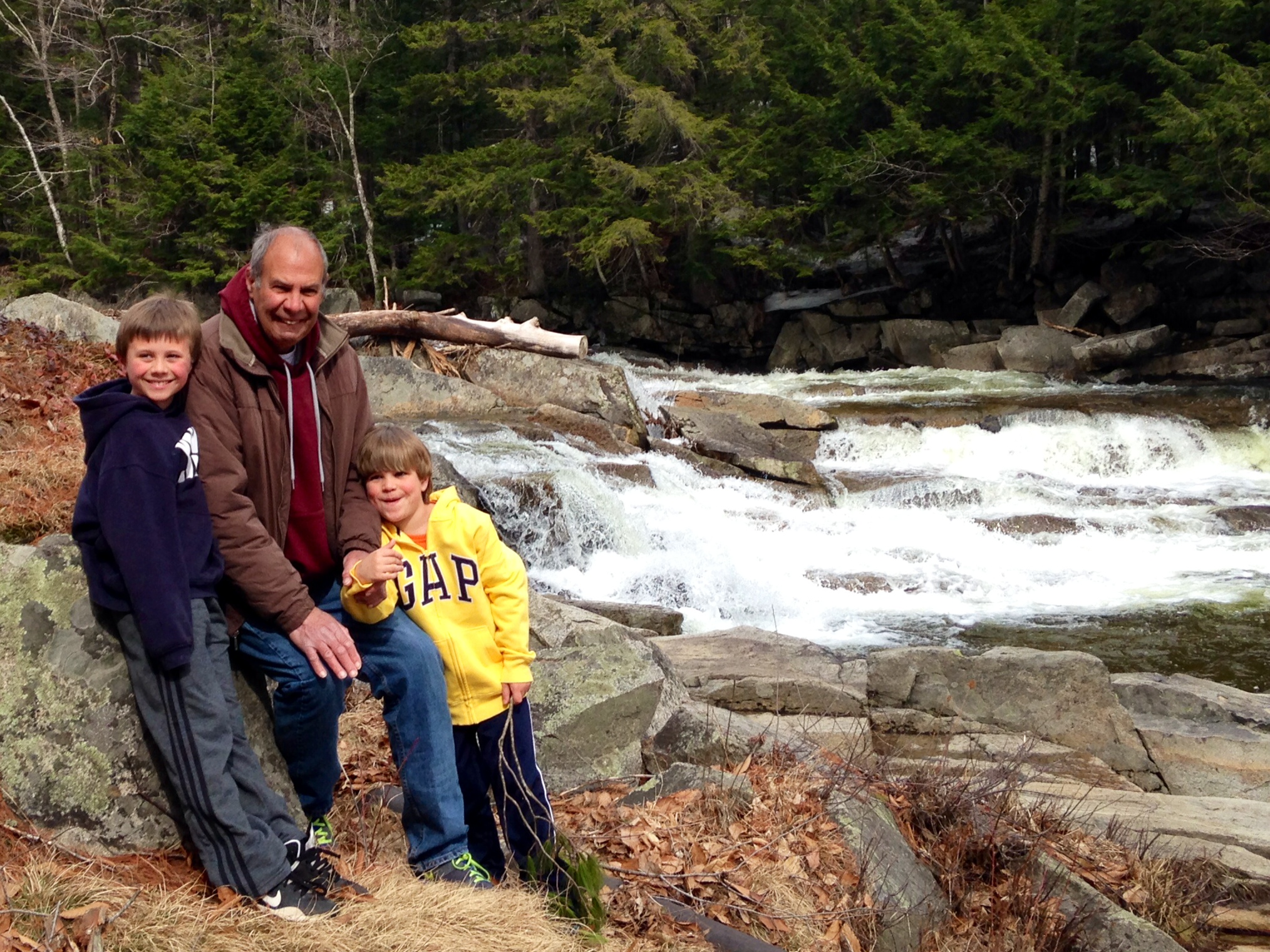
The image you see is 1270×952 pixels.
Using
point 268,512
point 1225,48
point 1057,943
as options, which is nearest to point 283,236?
point 268,512

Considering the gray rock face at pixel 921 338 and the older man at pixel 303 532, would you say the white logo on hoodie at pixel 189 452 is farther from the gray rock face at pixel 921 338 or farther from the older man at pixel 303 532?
the gray rock face at pixel 921 338

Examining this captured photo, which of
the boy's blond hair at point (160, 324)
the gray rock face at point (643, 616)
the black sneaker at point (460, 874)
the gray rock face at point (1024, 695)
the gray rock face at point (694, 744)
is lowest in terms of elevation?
the gray rock face at point (1024, 695)

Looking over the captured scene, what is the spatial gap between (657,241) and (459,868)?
2318 cm

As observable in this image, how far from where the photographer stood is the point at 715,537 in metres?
11.2

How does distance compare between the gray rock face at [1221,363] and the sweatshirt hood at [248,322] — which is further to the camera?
the gray rock face at [1221,363]

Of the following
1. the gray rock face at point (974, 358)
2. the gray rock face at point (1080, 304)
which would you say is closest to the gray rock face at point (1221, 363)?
the gray rock face at point (1080, 304)

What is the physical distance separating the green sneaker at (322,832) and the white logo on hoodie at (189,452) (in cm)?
114

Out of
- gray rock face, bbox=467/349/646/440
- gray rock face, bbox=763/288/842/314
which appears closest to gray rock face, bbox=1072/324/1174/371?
gray rock face, bbox=763/288/842/314

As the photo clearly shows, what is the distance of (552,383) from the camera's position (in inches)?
601

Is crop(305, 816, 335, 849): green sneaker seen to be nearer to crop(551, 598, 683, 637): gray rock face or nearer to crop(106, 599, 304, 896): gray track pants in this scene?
crop(106, 599, 304, 896): gray track pants

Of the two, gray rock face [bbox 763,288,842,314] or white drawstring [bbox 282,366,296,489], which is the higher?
gray rock face [bbox 763,288,842,314]

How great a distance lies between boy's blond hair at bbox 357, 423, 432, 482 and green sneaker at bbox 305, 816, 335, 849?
3.54 ft

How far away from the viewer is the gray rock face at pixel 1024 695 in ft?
21.0

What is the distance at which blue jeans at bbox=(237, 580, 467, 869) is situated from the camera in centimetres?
303
